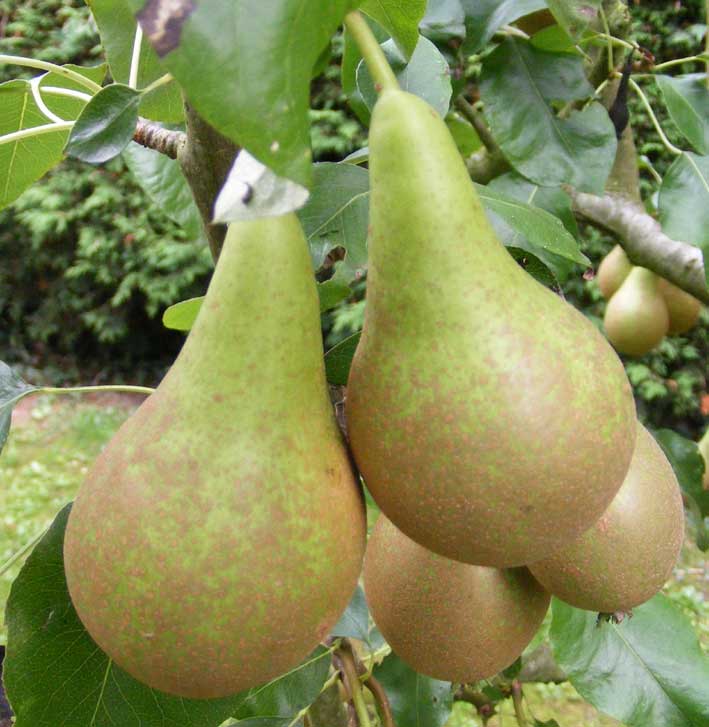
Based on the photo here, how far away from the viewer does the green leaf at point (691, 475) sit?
1.24 metres

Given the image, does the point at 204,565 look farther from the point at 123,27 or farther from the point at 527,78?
the point at 527,78

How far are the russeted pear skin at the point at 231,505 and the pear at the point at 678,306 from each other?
1474 millimetres

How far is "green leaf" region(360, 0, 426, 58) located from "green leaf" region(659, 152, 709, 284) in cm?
48

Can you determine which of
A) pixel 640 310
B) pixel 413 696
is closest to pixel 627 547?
pixel 413 696

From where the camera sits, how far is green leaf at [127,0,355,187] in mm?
300

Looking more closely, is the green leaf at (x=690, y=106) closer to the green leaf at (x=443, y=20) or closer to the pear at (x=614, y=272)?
the green leaf at (x=443, y=20)

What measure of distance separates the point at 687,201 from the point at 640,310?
0.79m

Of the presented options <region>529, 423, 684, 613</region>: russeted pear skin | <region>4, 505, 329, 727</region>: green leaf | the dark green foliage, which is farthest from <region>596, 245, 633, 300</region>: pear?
the dark green foliage

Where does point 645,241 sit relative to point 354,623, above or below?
above

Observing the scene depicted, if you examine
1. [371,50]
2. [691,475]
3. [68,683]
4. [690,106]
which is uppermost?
[371,50]

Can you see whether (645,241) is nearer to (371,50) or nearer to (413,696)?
(413,696)

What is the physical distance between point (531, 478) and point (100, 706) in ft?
1.29

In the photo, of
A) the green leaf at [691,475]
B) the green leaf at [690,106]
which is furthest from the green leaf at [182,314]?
the green leaf at [691,475]

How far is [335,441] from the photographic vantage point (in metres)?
0.45
